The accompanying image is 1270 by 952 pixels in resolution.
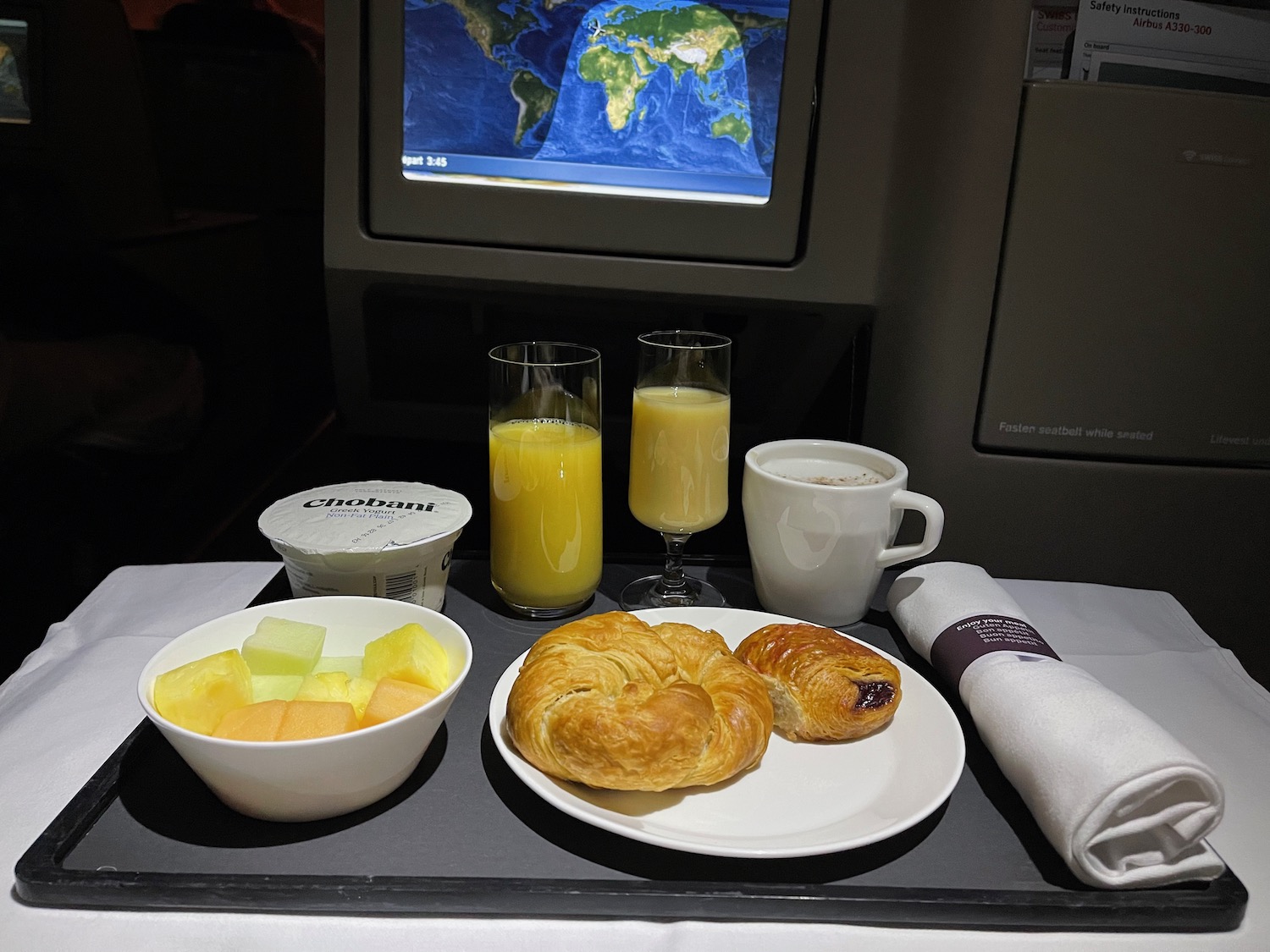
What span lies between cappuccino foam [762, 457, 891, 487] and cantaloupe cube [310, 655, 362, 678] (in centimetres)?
46

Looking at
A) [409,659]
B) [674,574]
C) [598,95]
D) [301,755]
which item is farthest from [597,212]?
[301,755]

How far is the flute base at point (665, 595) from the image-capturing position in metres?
1.00

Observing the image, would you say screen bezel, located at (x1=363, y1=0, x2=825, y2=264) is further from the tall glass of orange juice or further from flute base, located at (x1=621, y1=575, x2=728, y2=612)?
flute base, located at (x1=621, y1=575, x2=728, y2=612)

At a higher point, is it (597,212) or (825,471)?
(597,212)

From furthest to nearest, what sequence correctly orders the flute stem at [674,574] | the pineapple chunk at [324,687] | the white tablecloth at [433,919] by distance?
the flute stem at [674,574], the pineapple chunk at [324,687], the white tablecloth at [433,919]

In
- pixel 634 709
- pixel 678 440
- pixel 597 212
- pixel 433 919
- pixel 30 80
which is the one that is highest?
pixel 30 80

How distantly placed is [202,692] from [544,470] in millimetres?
382

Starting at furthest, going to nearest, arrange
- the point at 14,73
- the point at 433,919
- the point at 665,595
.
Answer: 1. the point at 14,73
2. the point at 665,595
3. the point at 433,919

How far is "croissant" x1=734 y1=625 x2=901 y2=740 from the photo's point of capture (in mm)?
727

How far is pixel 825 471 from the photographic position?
100 cm

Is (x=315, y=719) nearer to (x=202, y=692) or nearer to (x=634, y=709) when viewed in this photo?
(x=202, y=692)

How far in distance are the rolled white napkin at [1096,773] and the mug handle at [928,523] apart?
0.17m

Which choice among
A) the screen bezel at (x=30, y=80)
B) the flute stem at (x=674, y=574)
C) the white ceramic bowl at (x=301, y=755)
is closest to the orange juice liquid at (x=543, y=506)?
the flute stem at (x=674, y=574)

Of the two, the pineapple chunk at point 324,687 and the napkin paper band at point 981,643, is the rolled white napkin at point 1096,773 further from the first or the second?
the pineapple chunk at point 324,687
